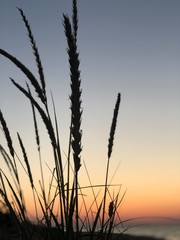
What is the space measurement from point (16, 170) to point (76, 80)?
90 centimetres

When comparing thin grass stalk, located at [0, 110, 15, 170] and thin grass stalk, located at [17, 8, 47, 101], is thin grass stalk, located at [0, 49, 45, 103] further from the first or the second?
thin grass stalk, located at [0, 110, 15, 170]

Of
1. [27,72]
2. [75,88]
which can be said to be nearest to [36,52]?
[27,72]

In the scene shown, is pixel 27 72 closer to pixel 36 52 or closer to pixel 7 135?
pixel 36 52

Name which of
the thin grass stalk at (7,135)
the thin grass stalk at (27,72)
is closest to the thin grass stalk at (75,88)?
the thin grass stalk at (27,72)

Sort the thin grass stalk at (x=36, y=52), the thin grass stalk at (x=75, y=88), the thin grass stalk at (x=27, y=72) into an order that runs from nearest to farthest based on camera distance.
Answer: the thin grass stalk at (x=75, y=88), the thin grass stalk at (x=27, y=72), the thin grass stalk at (x=36, y=52)

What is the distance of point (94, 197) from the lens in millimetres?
2119

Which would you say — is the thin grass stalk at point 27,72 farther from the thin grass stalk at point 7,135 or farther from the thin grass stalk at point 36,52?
the thin grass stalk at point 7,135

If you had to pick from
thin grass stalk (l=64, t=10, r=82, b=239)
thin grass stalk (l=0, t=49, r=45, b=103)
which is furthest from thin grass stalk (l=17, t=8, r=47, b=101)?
thin grass stalk (l=64, t=10, r=82, b=239)

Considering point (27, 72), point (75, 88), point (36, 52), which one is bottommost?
point (75, 88)

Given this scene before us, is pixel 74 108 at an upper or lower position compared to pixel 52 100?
lower

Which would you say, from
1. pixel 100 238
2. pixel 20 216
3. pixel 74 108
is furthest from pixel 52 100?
pixel 100 238

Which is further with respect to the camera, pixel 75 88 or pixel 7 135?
pixel 7 135

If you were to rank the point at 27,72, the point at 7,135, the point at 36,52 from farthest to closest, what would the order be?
the point at 7,135, the point at 36,52, the point at 27,72

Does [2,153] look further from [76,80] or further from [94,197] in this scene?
[76,80]
